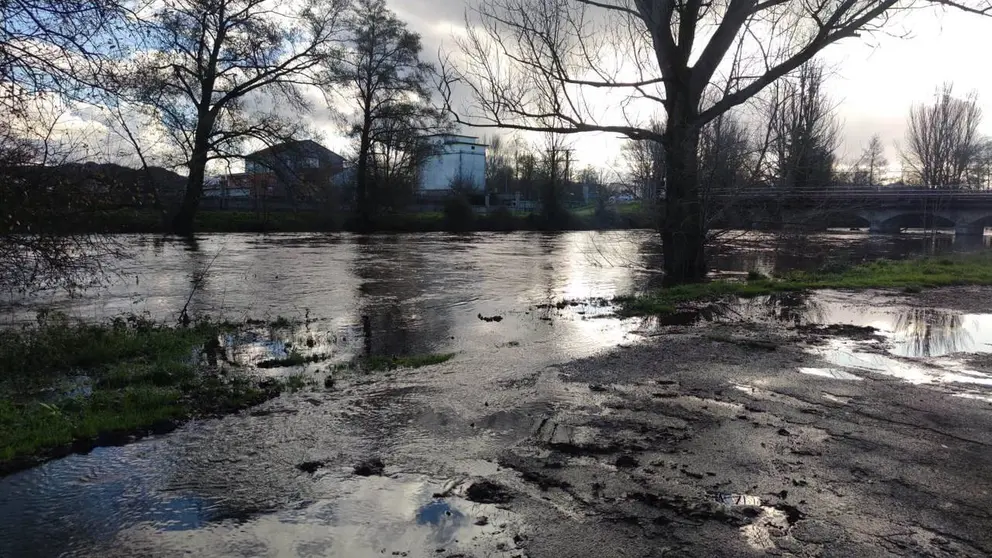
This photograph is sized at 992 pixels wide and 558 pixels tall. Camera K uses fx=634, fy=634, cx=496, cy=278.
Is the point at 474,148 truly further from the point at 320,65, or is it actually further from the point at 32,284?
the point at 32,284

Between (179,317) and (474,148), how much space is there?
82765 millimetres

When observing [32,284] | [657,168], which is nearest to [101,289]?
[32,284]

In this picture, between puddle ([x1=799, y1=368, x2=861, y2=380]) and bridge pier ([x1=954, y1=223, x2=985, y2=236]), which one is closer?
puddle ([x1=799, y1=368, x2=861, y2=380])

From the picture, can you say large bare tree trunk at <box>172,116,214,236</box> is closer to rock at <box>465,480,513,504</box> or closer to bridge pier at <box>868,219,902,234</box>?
rock at <box>465,480,513,504</box>

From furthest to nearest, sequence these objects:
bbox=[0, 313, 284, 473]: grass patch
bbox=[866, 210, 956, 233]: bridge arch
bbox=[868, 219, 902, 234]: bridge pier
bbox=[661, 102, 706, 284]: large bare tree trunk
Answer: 1. bbox=[868, 219, 902, 234]: bridge pier
2. bbox=[866, 210, 956, 233]: bridge arch
3. bbox=[661, 102, 706, 284]: large bare tree trunk
4. bbox=[0, 313, 284, 473]: grass patch

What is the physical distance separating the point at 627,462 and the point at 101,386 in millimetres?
5392

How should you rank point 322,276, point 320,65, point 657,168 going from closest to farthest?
point 657,168, point 322,276, point 320,65

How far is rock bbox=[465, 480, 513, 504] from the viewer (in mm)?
3979

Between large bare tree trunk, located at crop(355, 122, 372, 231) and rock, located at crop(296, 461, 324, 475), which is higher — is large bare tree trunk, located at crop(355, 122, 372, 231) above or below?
above

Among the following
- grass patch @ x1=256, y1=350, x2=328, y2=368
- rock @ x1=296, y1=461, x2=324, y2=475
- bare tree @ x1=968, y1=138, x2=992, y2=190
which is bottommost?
rock @ x1=296, y1=461, x2=324, y2=475

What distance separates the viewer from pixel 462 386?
21.7ft

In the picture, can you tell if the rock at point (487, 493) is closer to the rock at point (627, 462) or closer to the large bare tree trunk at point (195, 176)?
the rock at point (627, 462)

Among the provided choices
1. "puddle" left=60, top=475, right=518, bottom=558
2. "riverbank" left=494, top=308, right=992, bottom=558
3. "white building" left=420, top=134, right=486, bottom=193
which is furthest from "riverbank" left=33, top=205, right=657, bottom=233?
"white building" left=420, top=134, right=486, bottom=193

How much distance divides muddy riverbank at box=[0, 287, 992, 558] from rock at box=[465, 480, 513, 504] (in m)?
0.02
